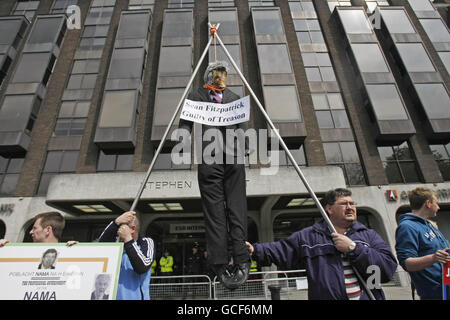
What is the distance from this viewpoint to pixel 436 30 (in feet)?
64.7

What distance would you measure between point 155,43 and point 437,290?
74.8 ft

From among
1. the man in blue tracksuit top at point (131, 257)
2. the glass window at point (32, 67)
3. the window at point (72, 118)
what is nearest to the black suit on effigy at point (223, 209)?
the man in blue tracksuit top at point (131, 257)

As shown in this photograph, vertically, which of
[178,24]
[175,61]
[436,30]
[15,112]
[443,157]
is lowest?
[443,157]

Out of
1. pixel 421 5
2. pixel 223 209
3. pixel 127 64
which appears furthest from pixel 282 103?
pixel 421 5

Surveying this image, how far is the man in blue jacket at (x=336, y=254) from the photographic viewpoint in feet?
7.25

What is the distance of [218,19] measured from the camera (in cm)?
2047

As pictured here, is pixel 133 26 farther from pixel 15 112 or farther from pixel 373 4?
pixel 373 4

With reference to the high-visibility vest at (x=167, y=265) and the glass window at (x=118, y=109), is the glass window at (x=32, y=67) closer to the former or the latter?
the glass window at (x=118, y=109)

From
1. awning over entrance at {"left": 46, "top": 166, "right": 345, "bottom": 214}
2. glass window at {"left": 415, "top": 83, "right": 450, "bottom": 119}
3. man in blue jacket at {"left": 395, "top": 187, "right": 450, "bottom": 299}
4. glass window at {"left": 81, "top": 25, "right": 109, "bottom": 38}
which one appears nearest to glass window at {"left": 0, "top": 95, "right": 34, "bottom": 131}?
glass window at {"left": 81, "top": 25, "right": 109, "bottom": 38}

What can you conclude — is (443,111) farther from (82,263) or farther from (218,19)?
(82,263)

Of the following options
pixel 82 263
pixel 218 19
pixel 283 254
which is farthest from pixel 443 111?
pixel 82 263

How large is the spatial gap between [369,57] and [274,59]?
7239 mm

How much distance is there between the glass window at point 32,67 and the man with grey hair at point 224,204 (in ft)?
71.4

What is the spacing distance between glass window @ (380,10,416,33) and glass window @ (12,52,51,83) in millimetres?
27949
